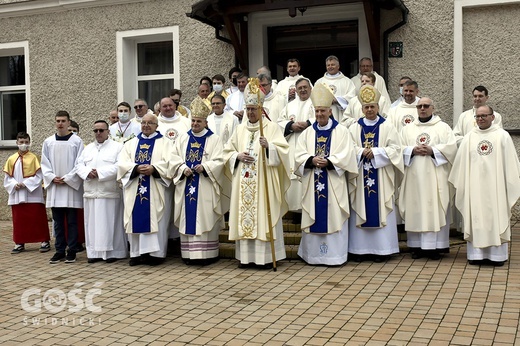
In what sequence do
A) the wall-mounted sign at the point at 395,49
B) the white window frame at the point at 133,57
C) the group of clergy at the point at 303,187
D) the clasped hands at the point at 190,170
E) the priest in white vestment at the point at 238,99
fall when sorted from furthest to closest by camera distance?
the white window frame at the point at 133,57, the wall-mounted sign at the point at 395,49, the priest in white vestment at the point at 238,99, the clasped hands at the point at 190,170, the group of clergy at the point at 303,187

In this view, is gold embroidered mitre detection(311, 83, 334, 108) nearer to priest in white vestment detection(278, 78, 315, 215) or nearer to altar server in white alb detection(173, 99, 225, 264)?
priest in white vestment detection(278, 78, 315, 215)

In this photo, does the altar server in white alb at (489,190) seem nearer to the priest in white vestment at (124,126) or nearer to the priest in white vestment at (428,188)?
the priest in white vestment at (428,188)

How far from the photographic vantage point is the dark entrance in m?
12.3

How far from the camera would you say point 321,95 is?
8602 millimetres

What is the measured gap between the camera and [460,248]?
9.43 m

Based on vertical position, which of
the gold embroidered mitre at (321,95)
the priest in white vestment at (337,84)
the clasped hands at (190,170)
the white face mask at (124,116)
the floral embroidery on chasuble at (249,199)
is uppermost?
the priest in white vestment at (337,84)

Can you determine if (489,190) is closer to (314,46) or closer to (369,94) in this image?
(369,94)

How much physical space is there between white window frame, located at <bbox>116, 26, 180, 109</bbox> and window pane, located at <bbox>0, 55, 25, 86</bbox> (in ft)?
10.1

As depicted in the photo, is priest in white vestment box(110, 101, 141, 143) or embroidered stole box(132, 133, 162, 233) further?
priest in white vestment box(110, 101, 141, 143)

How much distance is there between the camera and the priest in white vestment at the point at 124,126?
1039 centimetres

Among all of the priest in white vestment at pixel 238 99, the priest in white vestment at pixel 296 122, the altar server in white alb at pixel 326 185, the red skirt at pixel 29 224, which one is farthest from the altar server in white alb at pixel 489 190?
the red skirt at pixel 29 224

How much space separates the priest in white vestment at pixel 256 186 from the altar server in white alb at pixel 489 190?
2.31 metres

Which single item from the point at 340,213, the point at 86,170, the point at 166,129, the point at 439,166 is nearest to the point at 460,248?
the point at 439,166

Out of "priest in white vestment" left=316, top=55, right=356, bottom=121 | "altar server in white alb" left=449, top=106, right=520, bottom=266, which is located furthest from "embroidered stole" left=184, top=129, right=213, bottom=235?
"altar server in white alb" left=449, top=106, right=520, bottom=266
